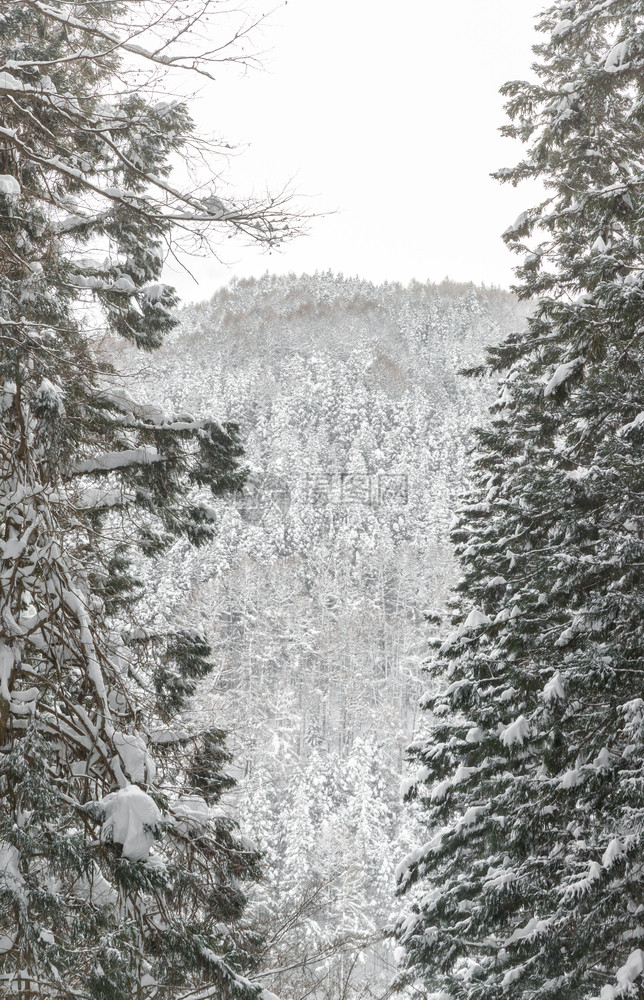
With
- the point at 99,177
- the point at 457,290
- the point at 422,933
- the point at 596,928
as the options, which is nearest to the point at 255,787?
the point at 422,933

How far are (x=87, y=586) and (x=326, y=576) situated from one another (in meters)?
76.6

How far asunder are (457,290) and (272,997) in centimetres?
18789

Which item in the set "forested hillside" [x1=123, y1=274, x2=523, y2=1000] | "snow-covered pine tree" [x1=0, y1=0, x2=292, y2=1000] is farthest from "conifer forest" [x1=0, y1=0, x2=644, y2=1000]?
"forested hillside" [x1=123, y1=274, x2=523, y2=1000]

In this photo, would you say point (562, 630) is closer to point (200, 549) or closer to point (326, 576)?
point (200, 549)

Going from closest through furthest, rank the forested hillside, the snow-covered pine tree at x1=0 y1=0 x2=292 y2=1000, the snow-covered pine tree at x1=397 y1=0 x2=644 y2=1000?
the snow-covered pine tree at x1=0 y1=0 x2=292 y2=1000 < the snow-covered pine tree at x1=397 y1=0 x2=644 y2=1000 < the forested hillside

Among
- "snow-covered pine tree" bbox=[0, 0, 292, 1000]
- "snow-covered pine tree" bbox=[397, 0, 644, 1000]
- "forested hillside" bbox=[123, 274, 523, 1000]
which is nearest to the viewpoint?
"snow-covered pine tree" bbox=[0, 0, 292, 1000]

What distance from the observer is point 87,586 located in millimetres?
3801

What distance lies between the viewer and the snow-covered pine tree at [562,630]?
17.0 ft

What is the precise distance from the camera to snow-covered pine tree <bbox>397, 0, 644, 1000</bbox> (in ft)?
17.0

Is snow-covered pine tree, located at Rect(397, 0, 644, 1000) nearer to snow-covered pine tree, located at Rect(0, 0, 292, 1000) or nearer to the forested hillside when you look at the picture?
the forested hillside

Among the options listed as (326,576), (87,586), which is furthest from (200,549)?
(326,576)

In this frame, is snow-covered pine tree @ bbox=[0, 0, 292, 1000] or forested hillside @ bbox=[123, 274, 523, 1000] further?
forested hillside @ bbox=[123, 274, 523, 1000]

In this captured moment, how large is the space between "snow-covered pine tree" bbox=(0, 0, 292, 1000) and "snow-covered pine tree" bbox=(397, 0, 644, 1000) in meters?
2.64

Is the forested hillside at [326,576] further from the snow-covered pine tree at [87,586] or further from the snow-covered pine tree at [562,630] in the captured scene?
the snow-covered pine tree at [562,630]
